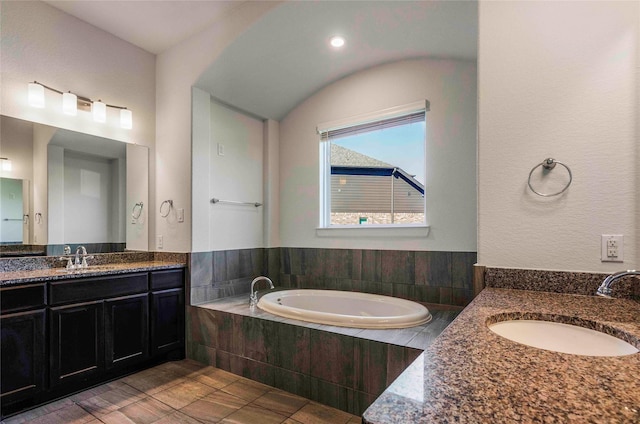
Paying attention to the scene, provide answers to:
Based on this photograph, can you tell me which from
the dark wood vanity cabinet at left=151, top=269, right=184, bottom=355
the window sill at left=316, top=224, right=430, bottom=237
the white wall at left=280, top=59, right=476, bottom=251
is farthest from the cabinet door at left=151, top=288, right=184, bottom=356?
the window sill at left=316, top=224, right=430, bottom=237

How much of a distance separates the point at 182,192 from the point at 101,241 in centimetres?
84

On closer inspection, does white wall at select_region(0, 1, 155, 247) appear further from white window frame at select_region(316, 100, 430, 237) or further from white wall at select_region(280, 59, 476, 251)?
white window frame at select_region(316, 100, 430, 237)

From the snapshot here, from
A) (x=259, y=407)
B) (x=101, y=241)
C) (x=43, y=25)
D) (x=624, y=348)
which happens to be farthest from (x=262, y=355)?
(x=43, y=25)

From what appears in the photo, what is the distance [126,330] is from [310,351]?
1.48 metres

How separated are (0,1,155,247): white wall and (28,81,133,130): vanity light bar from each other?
0.05 m

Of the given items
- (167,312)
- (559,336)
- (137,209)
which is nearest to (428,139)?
(559,336)

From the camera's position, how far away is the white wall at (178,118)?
113 inches

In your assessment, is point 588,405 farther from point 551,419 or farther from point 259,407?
point 259,407

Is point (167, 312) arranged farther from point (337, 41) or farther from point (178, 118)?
point (337, 41)

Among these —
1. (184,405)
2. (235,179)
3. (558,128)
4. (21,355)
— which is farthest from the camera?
(235,179)

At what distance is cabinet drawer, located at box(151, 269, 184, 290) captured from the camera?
2738 millimetres

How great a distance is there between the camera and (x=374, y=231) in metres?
3.15

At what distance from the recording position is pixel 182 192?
3031 millimetres

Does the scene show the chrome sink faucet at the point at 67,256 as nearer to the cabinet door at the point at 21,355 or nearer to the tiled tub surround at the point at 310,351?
the cabinet door at the point at 21,355
